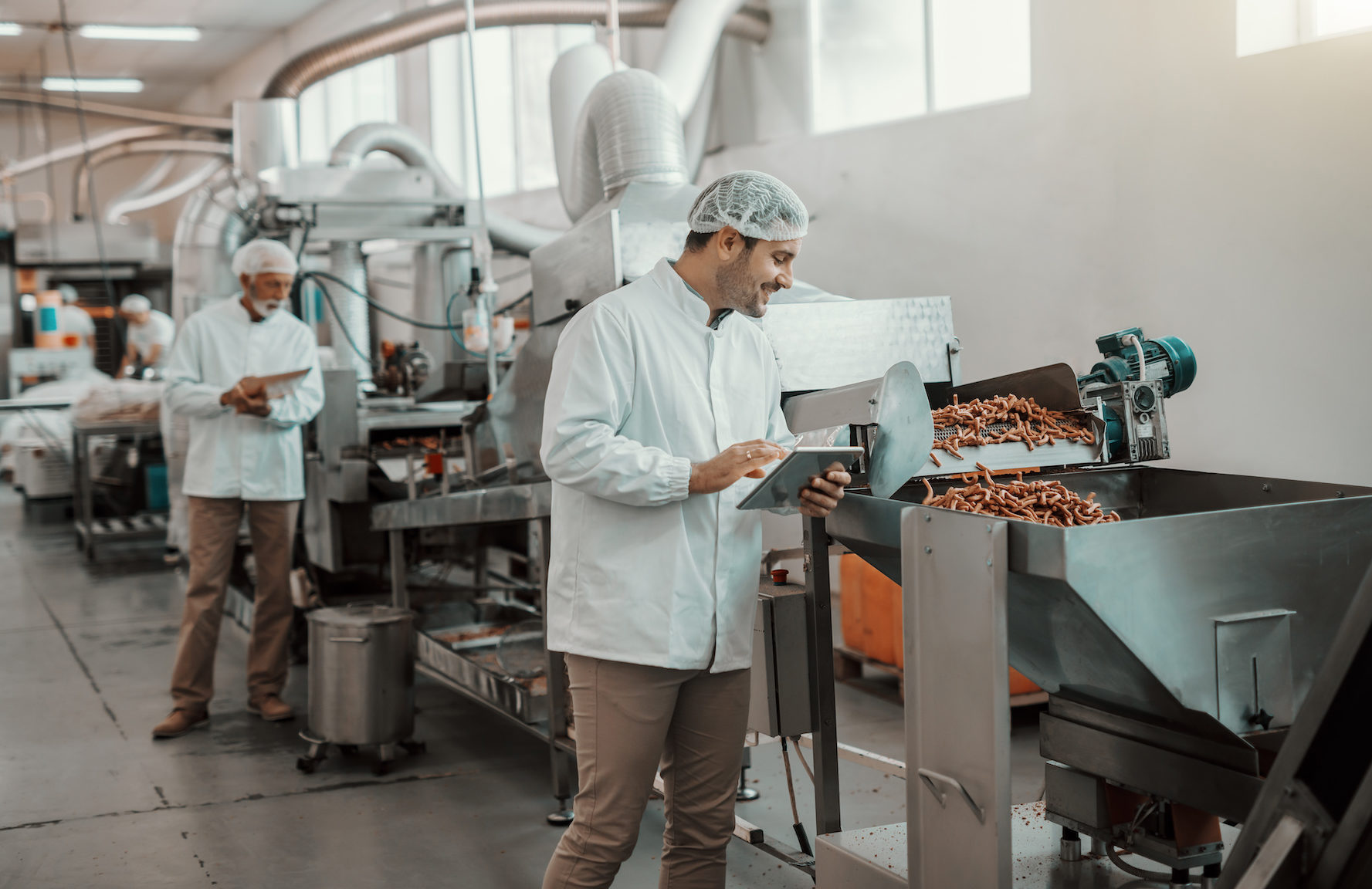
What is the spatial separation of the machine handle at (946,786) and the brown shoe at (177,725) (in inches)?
119

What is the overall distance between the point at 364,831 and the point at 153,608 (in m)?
3.72

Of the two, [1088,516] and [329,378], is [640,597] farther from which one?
[329,378]

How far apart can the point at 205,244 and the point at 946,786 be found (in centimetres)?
644

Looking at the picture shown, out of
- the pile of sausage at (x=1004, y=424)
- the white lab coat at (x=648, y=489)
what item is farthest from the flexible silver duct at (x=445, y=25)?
the white lab coat at (x=648, y=489)

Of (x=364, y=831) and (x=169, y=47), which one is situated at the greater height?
(x=169, y=47)

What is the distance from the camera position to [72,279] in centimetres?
1369

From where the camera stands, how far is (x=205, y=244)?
23.0 ft

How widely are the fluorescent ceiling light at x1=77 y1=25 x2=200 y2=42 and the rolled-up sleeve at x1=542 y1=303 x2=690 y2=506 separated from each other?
11.7m

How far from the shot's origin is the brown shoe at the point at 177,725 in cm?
395

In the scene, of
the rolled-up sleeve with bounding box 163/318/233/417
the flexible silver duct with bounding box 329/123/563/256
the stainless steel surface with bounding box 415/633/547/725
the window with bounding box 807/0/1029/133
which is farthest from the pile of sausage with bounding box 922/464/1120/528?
the flexible silver duct with bounding box 329/123/563/256

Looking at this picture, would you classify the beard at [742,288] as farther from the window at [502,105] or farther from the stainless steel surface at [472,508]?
the window at [502,105]

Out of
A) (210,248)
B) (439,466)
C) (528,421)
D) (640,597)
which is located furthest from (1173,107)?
(210,248)

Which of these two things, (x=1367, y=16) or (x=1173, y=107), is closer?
(x=1367, y=16)

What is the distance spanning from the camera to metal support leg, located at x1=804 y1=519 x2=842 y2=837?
92.7 inches
